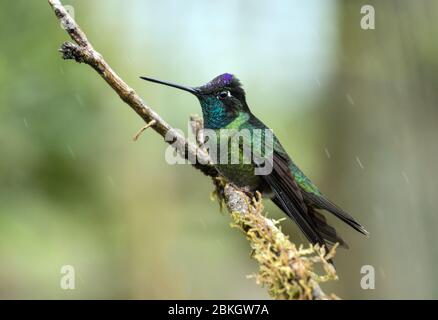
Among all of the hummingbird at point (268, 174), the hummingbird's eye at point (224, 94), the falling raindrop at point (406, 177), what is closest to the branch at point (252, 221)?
the hummingbird at point (268, 174)

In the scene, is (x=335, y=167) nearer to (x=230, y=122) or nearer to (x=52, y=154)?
(x=230, y=122)

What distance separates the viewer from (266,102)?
13.3m

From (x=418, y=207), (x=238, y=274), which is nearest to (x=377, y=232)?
(x=418, y=207)

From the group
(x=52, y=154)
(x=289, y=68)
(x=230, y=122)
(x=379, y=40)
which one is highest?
(x=289, y=68)

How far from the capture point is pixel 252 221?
3463 mm

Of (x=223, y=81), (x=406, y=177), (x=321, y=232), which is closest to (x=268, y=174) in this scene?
(x=321, y=232)

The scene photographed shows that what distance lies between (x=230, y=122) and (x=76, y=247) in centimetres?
620

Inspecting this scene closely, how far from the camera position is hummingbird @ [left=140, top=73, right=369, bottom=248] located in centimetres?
445

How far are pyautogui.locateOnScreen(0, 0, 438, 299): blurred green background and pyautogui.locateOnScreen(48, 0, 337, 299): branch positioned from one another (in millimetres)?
3448

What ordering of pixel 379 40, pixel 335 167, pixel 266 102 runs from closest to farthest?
pixel 379 40
pixel 335 167
pixel 266 102

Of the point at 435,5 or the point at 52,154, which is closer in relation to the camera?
the point at 435,5

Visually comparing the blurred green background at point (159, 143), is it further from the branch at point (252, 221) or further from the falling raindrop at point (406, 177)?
the branch at point (252, 221)

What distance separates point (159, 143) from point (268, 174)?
26.1 feet
